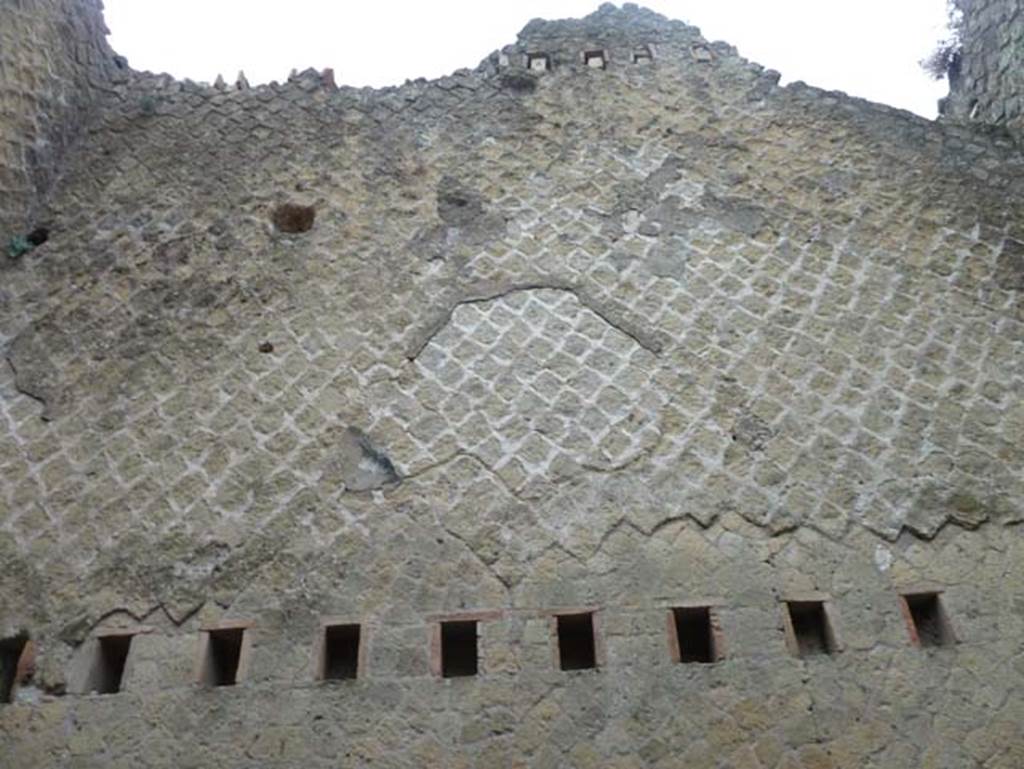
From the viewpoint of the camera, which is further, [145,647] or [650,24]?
[650,24]

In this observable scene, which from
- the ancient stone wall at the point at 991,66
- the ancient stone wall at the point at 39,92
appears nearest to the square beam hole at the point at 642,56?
the ancient stone wall at the point at 991,66

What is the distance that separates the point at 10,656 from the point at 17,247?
7.92ft

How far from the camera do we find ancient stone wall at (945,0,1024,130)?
6.10 metres

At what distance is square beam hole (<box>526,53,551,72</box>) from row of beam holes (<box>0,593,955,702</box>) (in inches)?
145

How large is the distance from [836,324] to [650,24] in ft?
8.84

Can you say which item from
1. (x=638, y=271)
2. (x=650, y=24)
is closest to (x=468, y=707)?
(x=638, y=271)

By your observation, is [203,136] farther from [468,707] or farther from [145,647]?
[468,707]

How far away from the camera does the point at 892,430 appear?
457cm

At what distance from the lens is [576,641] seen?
4.15 meters

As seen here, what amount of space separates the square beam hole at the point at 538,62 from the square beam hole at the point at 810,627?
149 inches

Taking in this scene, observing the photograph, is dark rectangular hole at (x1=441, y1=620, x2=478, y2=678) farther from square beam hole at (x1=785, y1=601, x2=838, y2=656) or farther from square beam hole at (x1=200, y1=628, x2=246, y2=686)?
square beam hole at (x1=785, y1=601, x2=838, y2=656)

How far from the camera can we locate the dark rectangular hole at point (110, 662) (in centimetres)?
411

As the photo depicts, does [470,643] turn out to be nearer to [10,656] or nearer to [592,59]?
[10,656]

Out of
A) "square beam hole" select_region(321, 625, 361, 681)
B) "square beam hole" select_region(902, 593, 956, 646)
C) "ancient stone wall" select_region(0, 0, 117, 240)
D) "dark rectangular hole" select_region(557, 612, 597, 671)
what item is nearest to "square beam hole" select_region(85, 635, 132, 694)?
"square beam hole" select_region(321, 625, 361, 681)
